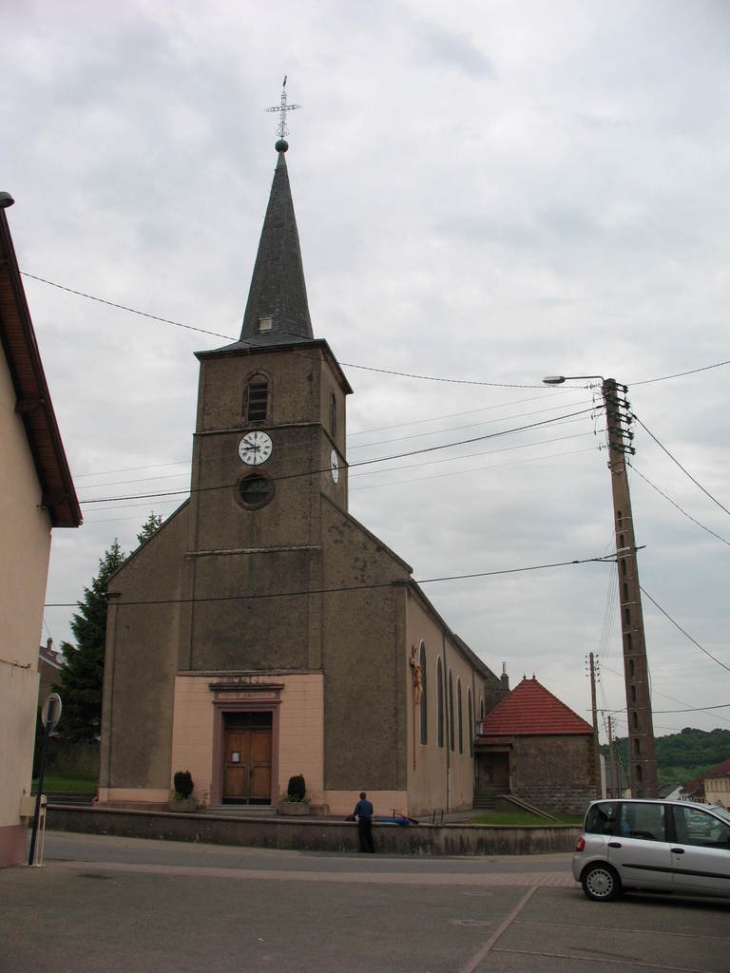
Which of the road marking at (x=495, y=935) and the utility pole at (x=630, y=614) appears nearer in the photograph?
the road marking at (x=495, y=935)

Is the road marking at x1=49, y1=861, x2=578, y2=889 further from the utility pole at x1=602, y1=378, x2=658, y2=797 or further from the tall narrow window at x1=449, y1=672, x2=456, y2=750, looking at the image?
the tall narrow window at x1=449, y1=672, x2=456, y2=750

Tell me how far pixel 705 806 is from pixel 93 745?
3525 centimetres

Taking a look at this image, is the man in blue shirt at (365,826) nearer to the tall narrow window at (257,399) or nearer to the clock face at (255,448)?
the clock face at (255,448)

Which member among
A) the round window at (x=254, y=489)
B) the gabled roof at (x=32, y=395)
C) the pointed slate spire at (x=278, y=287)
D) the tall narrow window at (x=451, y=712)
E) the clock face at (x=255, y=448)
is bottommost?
the tall narrow window at (x=451, y=712)

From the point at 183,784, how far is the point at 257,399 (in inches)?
460

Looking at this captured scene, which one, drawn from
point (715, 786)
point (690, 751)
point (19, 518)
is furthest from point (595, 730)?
point (715, 786)

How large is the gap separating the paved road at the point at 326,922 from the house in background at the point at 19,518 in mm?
1542

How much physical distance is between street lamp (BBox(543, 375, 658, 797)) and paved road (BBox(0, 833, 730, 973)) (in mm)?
2769

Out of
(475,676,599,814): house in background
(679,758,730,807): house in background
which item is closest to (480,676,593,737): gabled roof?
(475,676,599,814): house in background

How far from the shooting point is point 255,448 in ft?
96.0

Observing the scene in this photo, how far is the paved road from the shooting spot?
8.23 metres

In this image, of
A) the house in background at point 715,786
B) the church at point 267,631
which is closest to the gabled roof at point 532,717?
the church at point 267,631

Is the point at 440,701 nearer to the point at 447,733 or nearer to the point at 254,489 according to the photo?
the point at 447,733

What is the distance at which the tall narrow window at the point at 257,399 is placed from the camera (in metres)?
29.8
